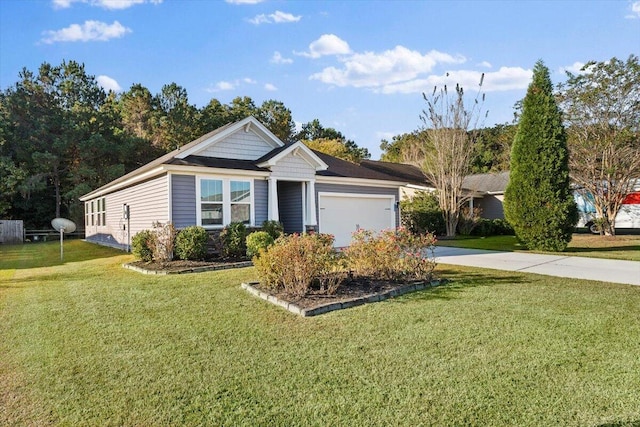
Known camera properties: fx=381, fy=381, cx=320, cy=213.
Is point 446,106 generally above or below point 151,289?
above

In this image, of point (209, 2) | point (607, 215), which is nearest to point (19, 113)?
point (209, 2)

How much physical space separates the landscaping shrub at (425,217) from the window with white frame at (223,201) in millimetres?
10473

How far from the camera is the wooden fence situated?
936 inches

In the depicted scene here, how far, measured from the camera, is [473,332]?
4414 mm

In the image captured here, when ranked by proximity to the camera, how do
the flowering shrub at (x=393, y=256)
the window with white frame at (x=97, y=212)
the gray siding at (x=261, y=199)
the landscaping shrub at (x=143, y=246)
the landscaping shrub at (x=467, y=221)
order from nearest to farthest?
1. the flowering shrub at (x=393, y=256)
2. the landscaping shrub at (x=143, y=246)
3. the gray siding at (x=261, y=199)
4. the window with white frame at (x=97, y=212)
5. the landscaping shrub at (x=467, y=221)

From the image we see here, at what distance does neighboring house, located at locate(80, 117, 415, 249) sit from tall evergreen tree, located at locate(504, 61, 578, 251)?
478 centimetres

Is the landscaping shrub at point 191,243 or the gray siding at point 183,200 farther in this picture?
the gray siding at point 183,200

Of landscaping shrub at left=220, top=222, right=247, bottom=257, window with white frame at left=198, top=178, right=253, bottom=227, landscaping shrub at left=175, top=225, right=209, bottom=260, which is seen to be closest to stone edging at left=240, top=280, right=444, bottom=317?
landscaping shrub at left=175, top=225, right=209, bottom=260

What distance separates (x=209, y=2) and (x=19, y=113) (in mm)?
24677

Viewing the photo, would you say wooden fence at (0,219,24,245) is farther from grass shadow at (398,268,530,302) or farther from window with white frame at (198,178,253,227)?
grass shadow at (398,268,530,302)

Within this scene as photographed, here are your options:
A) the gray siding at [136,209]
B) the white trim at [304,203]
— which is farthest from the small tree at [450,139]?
the gray siding at [136,209]

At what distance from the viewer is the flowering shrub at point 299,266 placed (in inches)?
242

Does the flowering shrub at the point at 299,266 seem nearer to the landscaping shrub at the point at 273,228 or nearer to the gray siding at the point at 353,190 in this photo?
the landscaping shrub at the point at 273,228

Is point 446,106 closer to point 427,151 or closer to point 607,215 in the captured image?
point 427,151
